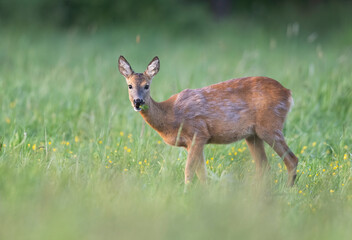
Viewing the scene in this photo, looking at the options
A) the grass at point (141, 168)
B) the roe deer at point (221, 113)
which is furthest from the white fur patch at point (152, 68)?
the grass at point (141, 168)

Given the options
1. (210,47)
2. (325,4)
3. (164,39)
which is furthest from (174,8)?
(325,4)

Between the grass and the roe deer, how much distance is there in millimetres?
236

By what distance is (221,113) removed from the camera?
19.1 feet

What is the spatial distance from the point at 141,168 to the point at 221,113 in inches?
38.6

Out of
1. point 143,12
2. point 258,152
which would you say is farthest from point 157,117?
point 143,12

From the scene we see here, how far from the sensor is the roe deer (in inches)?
222

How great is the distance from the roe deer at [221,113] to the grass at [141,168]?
9.3 inches

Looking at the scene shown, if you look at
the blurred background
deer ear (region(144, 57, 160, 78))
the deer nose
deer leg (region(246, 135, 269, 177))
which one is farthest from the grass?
the blurred background

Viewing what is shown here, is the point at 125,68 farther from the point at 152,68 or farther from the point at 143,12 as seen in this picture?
the point at 143,12

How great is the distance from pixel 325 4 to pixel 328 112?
47.4 feet

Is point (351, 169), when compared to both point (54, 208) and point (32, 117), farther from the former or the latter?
point (32, 117)

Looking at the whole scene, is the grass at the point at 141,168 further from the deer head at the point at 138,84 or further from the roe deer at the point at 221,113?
the deer head at the point at 138,84

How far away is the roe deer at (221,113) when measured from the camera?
563 centimetres

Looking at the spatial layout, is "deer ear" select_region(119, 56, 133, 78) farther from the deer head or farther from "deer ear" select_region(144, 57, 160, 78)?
"deer ear" select_region(144, 57, 160, 78)
